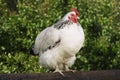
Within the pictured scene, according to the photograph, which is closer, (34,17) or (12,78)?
(12,78)

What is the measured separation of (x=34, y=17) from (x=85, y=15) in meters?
0.66

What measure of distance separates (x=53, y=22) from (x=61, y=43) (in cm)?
214

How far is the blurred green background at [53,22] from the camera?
239 inches

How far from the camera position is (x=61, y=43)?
404 centimetres

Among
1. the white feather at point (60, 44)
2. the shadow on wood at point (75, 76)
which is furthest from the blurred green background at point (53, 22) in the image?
the shadow on wood at point (75, 76)

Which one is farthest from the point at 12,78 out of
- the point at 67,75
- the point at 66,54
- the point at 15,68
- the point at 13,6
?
the point at 13,6

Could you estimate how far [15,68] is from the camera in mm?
6047

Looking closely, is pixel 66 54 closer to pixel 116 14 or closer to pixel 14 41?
pixel 14 41

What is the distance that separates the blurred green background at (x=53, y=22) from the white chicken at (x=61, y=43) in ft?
5.47

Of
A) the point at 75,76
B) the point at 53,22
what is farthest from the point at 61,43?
the point at 53,22

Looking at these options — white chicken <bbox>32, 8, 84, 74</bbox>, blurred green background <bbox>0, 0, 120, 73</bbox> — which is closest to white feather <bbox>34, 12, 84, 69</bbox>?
white chicken <bbox>32, 8, 84, 74</bbox>

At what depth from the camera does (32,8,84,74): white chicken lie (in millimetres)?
3945

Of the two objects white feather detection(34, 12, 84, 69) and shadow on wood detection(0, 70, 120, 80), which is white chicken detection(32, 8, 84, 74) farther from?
shadow on wood detection(0, 70, 120, 80)

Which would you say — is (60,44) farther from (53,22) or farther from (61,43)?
(53,22)
